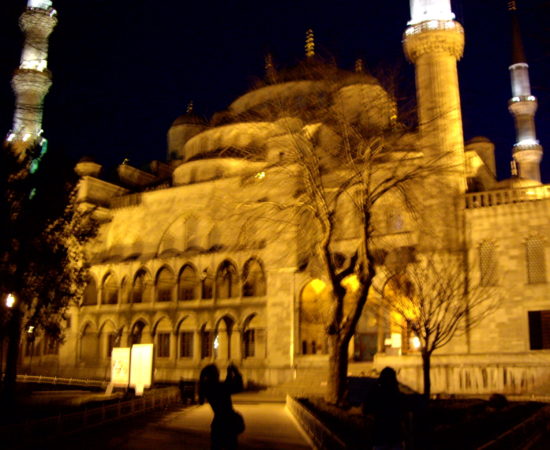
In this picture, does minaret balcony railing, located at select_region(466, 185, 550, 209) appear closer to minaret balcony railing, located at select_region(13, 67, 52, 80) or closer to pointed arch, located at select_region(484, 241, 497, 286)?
pointed arch, located at select_region(484, 241, 497, 286)

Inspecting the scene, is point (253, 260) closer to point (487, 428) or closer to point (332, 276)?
point (332, 276)

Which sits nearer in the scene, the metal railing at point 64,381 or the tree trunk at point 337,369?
the tree trunk at point 337,369

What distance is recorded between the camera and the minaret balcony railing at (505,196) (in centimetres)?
2634

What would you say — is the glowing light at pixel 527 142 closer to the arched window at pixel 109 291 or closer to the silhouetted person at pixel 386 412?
the arched window at pixel 109 291

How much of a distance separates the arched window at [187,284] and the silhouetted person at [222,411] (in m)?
29.1

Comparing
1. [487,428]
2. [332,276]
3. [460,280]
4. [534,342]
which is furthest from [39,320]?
[534,342]

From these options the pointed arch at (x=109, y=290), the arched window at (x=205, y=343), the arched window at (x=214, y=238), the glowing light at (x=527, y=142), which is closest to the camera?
the arched window at (x=205, y=343)

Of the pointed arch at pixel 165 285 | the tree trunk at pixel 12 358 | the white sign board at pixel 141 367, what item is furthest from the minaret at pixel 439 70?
the pointed arch at pixel 165 285

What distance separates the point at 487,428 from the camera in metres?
10.5

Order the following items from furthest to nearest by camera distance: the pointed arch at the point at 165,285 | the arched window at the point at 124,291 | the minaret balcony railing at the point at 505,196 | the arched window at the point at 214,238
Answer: the arched window at the point at 124,291 → the pointed arch at the point at 165,285 → the arched window at the point at 214,238 → the minaret balcony railing at the point at 505,196

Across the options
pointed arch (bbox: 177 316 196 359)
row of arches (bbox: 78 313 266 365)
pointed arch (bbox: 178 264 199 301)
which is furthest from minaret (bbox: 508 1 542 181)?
pointed arch (bbox: 177 316 196 359)

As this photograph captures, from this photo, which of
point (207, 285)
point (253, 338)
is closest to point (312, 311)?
point (253, 338)

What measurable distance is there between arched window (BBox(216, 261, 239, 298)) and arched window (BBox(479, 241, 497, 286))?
13513 mm

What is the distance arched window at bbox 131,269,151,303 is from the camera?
3722 cm
